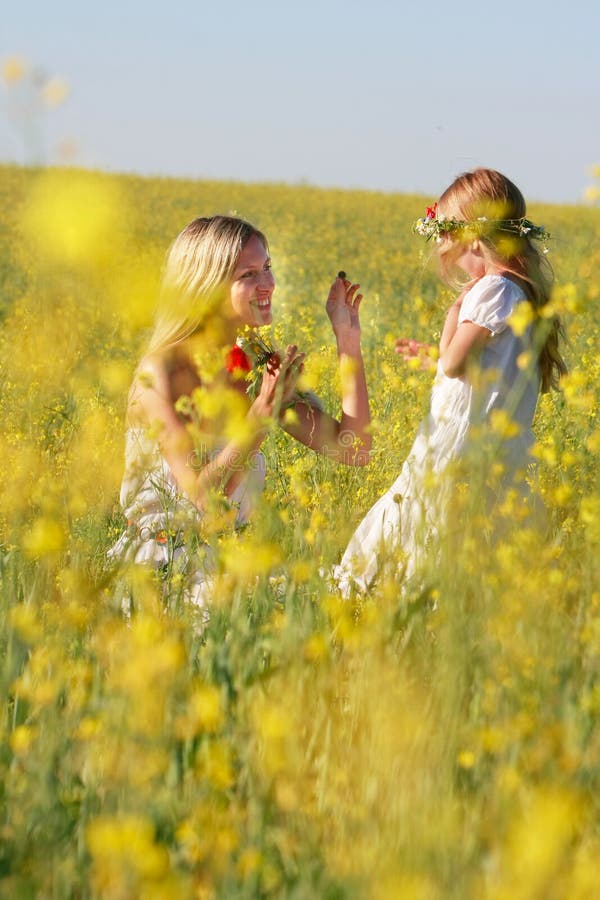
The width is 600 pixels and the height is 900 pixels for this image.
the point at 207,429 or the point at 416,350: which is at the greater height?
the point at 416,350

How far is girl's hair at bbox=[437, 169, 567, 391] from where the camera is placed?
153 inches

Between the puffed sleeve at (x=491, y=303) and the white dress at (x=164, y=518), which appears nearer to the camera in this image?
the white dress at (x=164, y=518)

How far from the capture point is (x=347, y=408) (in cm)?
367

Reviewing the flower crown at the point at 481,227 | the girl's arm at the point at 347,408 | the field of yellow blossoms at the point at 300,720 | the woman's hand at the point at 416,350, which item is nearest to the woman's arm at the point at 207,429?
the field of yellow blossoms at the point at 300,720

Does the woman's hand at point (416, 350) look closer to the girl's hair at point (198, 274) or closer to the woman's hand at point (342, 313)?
the woman's hand at point (342, 313)

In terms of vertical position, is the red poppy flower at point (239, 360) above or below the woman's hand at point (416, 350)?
below

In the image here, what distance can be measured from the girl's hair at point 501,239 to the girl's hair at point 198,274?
694 mm

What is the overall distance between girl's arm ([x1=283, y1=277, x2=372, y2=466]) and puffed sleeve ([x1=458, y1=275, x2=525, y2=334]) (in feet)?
1.22

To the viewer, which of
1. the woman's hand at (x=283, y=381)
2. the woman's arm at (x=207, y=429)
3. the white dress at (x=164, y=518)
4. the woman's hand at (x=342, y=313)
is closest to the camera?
the white dress at (x=164, y=518)

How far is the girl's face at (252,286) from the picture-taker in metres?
3.70

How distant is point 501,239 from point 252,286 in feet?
2.81

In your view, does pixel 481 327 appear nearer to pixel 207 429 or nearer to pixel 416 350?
pixel 416 350

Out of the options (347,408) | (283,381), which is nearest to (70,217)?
(283,381)

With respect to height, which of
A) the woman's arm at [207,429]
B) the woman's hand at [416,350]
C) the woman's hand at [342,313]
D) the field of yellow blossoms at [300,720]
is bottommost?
the field of yellow blossoms at [300,720]
